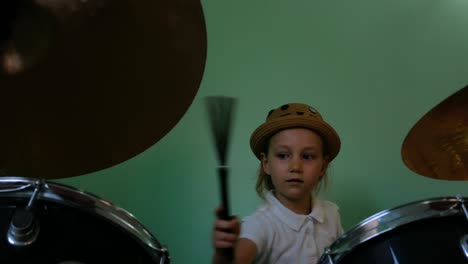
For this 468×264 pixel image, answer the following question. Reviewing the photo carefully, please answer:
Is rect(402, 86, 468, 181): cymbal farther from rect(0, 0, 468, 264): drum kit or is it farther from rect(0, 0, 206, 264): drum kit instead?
rect(0, 0, 206, 264): drum kit

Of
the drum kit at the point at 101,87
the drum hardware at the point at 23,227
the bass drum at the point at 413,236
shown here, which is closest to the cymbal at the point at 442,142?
the drum kit at the point at 101,87

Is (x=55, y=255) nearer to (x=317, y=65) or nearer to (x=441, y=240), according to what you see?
(x=441, y=240)

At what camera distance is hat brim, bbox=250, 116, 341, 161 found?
88 cm

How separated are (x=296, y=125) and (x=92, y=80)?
0.40 metres

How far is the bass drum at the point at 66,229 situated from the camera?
53 centimetres

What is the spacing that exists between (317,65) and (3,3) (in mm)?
722

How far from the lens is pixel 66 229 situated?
552mm

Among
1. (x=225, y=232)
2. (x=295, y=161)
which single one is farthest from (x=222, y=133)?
(x=295, y=161)

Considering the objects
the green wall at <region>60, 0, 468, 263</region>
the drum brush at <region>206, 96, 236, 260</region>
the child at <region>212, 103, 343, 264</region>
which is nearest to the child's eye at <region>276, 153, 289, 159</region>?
the child at <region>212, 103, 343, 264</region>

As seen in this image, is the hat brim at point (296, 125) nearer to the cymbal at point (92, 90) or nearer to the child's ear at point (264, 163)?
the child's ear at point (264, 163)

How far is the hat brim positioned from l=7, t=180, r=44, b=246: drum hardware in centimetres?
49

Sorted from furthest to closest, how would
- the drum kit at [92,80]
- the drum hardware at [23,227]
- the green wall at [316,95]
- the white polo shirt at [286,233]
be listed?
the green wall at [316,95] → the white polo shirt at [286,233] → the drum kit at [92,80] → the drum hardware at [23,227]

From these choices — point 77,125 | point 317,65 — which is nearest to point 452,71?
point 317,65

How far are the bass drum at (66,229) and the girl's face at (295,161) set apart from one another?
13.9 inches
